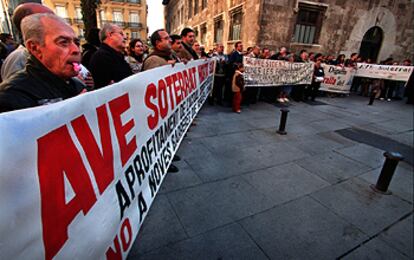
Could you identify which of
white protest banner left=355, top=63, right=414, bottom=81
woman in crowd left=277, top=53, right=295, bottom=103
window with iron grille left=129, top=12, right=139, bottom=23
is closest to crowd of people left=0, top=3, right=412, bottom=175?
woman in crowd left=277, top=53, right=295, bottom=103

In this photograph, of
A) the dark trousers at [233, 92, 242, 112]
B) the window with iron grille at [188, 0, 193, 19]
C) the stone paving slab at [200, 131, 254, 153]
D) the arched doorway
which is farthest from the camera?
the window with iron grille at [188, 0, 193, 19]

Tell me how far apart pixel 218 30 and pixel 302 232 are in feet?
53.9

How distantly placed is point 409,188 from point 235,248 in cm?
315

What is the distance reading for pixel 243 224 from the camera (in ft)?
7.61

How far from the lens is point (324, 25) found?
39.7ft

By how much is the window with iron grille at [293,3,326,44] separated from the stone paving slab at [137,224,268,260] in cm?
1280

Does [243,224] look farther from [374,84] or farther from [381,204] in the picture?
[374,84]

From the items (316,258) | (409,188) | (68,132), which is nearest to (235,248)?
(316,258)

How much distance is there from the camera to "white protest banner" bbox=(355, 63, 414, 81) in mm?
10227

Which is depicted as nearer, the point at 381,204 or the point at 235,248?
the point at 235,248

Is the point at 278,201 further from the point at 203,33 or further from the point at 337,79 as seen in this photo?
the point at 203,33

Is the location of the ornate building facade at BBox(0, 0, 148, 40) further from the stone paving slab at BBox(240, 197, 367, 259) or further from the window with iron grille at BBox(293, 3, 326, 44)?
the stone paving slab at BBox(240, 197, 367, 259)

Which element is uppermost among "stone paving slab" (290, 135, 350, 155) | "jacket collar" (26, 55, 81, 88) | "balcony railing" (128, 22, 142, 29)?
"balcony railing" (128, 22, 142, 29)

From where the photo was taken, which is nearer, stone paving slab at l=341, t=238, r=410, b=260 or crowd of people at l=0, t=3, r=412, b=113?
crowd of people at l=0, t=3, r=412, b=113
